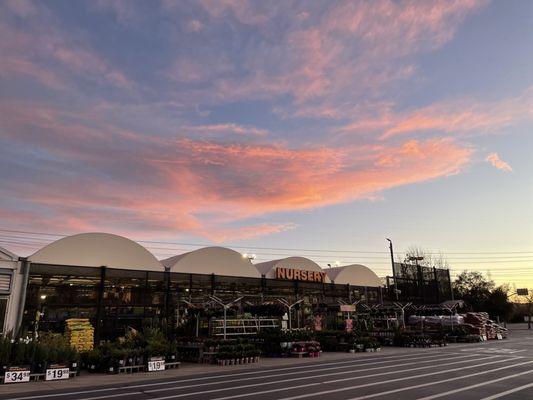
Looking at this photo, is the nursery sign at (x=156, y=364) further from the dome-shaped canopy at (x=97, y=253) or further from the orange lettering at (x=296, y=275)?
the orange lettering at (x=296, y=275)

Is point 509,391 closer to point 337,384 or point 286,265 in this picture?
point 337,384

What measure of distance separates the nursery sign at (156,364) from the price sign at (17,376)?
4.69 meters

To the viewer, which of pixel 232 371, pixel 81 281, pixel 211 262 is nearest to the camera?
pixel 232 371

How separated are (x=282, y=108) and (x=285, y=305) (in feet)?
39.4

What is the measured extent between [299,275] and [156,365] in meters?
17.2

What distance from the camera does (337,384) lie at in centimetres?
1366

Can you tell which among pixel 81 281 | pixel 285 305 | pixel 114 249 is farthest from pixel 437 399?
pixel 81 281

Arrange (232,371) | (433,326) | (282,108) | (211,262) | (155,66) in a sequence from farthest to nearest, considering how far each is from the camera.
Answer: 1. (433,326)
2. (211,262)
3. (282,108)
4. (155,66)
5. (232,371)

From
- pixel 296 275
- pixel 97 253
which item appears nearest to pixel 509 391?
pixel 97 253

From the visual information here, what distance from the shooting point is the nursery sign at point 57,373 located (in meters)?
15.1

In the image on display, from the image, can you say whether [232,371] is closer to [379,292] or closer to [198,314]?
[198,314]

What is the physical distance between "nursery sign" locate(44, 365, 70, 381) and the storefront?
6.28 meters

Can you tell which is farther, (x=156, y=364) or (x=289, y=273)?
(x=289, y=273)

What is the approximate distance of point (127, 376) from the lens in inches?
631
